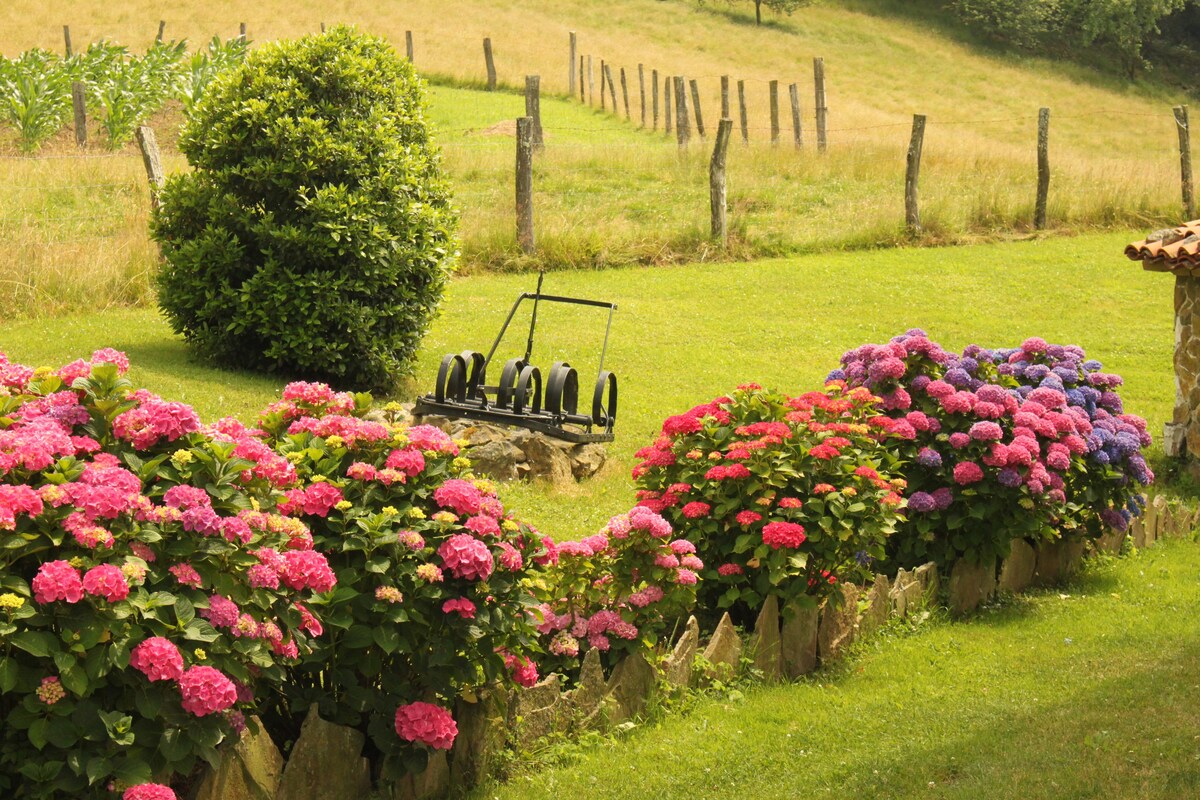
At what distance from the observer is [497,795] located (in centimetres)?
500

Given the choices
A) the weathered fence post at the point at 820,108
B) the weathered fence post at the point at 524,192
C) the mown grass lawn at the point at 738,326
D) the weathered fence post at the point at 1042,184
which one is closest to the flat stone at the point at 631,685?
the mown grass lawn at the point at 738,326

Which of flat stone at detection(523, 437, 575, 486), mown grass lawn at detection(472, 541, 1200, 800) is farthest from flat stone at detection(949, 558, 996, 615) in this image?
flat stone at detection(523, 437, 575, 486)

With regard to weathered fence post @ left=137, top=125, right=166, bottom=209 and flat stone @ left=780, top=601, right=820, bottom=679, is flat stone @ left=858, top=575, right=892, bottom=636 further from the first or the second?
weathered fence post @ left=137, top=125, right=166, bottom=209

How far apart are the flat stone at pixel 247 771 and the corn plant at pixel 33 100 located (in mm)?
22490

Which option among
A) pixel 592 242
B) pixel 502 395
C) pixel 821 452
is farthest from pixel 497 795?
pixel 592 242

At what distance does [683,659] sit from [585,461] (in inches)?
168

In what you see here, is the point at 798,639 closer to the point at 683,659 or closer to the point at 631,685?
the point at 683,659

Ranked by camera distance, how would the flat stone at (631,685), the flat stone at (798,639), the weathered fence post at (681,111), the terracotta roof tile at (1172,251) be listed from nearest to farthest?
the flat stone at (631,685), the flat stone at (798,639), the terracotta roof tile at (1172,251), the weathered fence post at (681,111)

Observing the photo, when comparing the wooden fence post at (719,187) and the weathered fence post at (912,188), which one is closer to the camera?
the wooden fence post at (719,187)

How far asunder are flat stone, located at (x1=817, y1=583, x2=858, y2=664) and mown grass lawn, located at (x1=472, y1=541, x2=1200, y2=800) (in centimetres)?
10

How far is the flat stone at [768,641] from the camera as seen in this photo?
629 cm

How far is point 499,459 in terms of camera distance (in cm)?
955

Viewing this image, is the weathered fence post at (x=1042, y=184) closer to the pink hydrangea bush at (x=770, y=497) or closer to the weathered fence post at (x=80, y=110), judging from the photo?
the pink hydrangea bush at (x=770, y=497)

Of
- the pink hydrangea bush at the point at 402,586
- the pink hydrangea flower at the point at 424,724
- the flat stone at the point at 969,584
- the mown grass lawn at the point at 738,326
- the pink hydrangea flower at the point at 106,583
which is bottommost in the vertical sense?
the mown grass lawn at the point at 738,326
